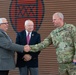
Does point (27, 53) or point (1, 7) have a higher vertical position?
point (1, 7)

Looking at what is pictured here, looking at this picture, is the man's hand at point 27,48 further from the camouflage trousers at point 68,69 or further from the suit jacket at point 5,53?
the camouflage trousers at point 68,69

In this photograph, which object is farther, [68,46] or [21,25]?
[21,25]

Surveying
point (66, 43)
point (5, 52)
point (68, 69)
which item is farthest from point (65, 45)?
point (5, 52)

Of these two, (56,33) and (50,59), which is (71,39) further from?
(50,59)

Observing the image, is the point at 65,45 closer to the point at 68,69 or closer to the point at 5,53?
the point at 68,69

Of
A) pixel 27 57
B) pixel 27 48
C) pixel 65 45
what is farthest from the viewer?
pixel 27 57

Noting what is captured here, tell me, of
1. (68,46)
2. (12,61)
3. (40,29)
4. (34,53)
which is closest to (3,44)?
(12,61)

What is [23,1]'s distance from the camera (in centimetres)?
900

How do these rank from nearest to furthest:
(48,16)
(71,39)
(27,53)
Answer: (71,39) < (27,53) < (48,16)

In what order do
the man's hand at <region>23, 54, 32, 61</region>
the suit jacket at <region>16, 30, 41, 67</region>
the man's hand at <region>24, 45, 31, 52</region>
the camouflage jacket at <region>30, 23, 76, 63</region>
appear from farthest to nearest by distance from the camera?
the suit jacket at <region>16, 30, 41, 67</region>
the man's hand at <region>23, 54, 32, 61</region>
the man's hand at <region>24, 45, 31, 52</region>
the camouflage jacket at <region>30, 23, 76, 63</region>

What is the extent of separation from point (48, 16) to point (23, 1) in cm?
82

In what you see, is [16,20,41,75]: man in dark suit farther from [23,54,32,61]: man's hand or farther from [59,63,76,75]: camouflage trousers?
[59,63,76,75]: camouflage trousers

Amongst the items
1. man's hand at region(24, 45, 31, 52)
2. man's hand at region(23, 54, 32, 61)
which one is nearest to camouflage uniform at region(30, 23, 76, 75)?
man's hand at region(24, 45, 31, 52)

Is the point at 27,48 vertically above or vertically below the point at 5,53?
above
